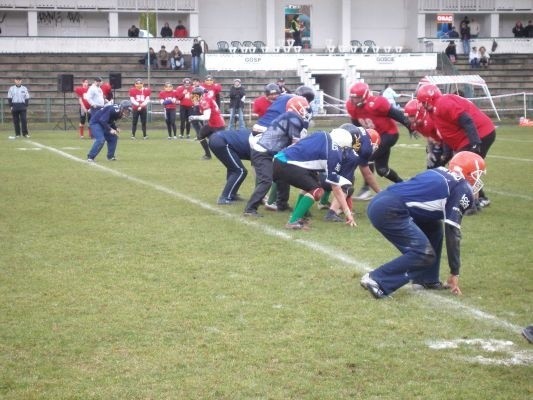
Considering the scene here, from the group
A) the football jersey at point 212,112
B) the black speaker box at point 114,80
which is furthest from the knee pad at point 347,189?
the black speaker box at point 114,80

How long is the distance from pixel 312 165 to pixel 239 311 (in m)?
3.74

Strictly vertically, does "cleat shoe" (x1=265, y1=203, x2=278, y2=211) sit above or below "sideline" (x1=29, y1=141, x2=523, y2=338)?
above

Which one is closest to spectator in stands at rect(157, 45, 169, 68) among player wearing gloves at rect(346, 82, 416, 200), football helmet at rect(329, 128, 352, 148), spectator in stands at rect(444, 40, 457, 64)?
spectator in stands at rect(444, 40, 457, 64)

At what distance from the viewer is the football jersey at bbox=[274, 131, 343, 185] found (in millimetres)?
10539

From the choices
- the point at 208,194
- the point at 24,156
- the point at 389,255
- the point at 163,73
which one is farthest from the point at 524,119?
the point at 389,255

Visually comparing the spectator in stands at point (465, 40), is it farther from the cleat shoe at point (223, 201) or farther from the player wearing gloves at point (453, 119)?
the cleat shoe at point (223, 201)

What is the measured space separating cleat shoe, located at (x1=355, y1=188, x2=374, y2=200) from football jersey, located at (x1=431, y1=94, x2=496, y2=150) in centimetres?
175

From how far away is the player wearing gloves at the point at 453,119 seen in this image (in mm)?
12195

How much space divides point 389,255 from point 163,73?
3093 centimetres

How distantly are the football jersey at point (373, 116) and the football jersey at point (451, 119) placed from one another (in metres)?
1.38

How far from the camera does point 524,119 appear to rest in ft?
110

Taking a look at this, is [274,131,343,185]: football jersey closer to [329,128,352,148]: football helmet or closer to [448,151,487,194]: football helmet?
[329,128,352,148]: football helmet

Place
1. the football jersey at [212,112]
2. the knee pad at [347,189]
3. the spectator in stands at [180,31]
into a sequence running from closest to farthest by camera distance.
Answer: the knee pad at [347,189] < the football jersey at [212,112] < the spectator in stands at [180,31]

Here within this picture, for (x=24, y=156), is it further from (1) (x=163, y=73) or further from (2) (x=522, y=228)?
(1) (x=163, y=73)
